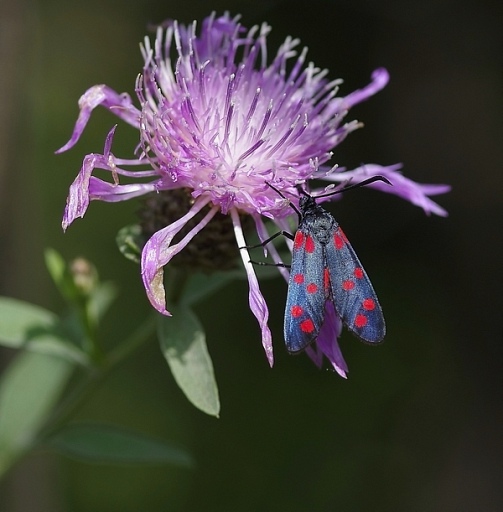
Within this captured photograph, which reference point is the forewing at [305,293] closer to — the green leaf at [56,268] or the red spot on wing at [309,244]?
the red spot on wing at [309,244]

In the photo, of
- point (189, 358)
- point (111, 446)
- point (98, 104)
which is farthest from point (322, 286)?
point (111, 446)

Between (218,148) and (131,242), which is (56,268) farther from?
(218,148)

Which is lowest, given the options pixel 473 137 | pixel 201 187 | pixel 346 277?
pixel 346 277

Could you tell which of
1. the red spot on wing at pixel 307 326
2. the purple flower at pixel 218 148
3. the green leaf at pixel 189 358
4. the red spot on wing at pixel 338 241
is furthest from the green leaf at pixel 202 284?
the red spot on wing at pixel 307 326

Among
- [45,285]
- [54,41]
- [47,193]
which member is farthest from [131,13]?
[45,285]

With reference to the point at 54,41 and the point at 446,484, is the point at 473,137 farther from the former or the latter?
the point at 54,41

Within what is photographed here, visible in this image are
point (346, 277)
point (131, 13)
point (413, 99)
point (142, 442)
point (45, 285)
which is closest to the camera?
point (346, 277)

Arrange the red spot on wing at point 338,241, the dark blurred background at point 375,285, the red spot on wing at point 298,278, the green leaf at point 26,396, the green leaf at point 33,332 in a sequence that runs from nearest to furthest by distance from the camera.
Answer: the red spot on wing at point 298,278 → the red spot on wing at point 338,241 → the green leaf at point 33,332 → the green leaf at point 26,396 → the dark blurred background at point 375,285
